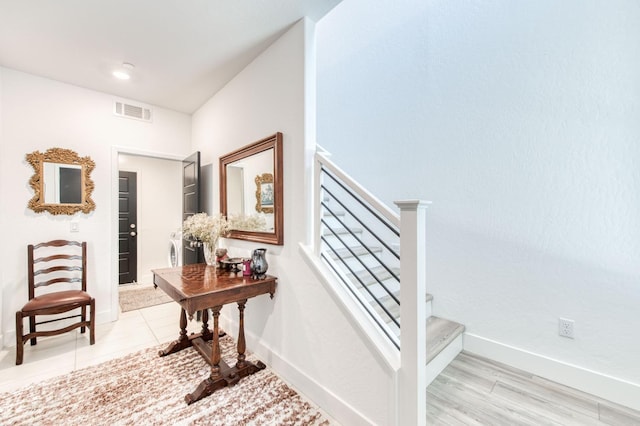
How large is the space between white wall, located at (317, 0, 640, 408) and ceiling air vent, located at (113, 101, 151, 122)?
289 centimetres

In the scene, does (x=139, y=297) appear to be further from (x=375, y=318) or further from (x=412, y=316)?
(x=412, y=316)

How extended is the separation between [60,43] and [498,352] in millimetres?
4446

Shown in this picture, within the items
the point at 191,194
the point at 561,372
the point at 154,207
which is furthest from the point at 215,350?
the point at 154,207

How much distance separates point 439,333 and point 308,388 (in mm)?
1147

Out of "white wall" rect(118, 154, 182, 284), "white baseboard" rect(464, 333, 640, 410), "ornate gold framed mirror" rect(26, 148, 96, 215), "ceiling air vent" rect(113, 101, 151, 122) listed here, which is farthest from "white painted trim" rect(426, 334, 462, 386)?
"white wall" rect(118, 154, 182, 284)

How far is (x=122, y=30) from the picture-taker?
2.13 metres

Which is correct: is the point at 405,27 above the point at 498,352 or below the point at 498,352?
above

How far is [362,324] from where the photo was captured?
1.62 metres

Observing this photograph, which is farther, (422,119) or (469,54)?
(422,119)

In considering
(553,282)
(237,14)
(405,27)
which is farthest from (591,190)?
(237,14)

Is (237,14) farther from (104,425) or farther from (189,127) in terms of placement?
(104,425)

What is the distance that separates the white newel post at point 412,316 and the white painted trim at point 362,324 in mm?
73

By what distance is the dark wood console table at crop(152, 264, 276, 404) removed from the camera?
74.9 inches

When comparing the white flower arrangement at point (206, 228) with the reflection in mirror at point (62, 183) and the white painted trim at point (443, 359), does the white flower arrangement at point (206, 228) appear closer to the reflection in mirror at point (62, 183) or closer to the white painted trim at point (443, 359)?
the reflection in mirror at point (62, 183)
